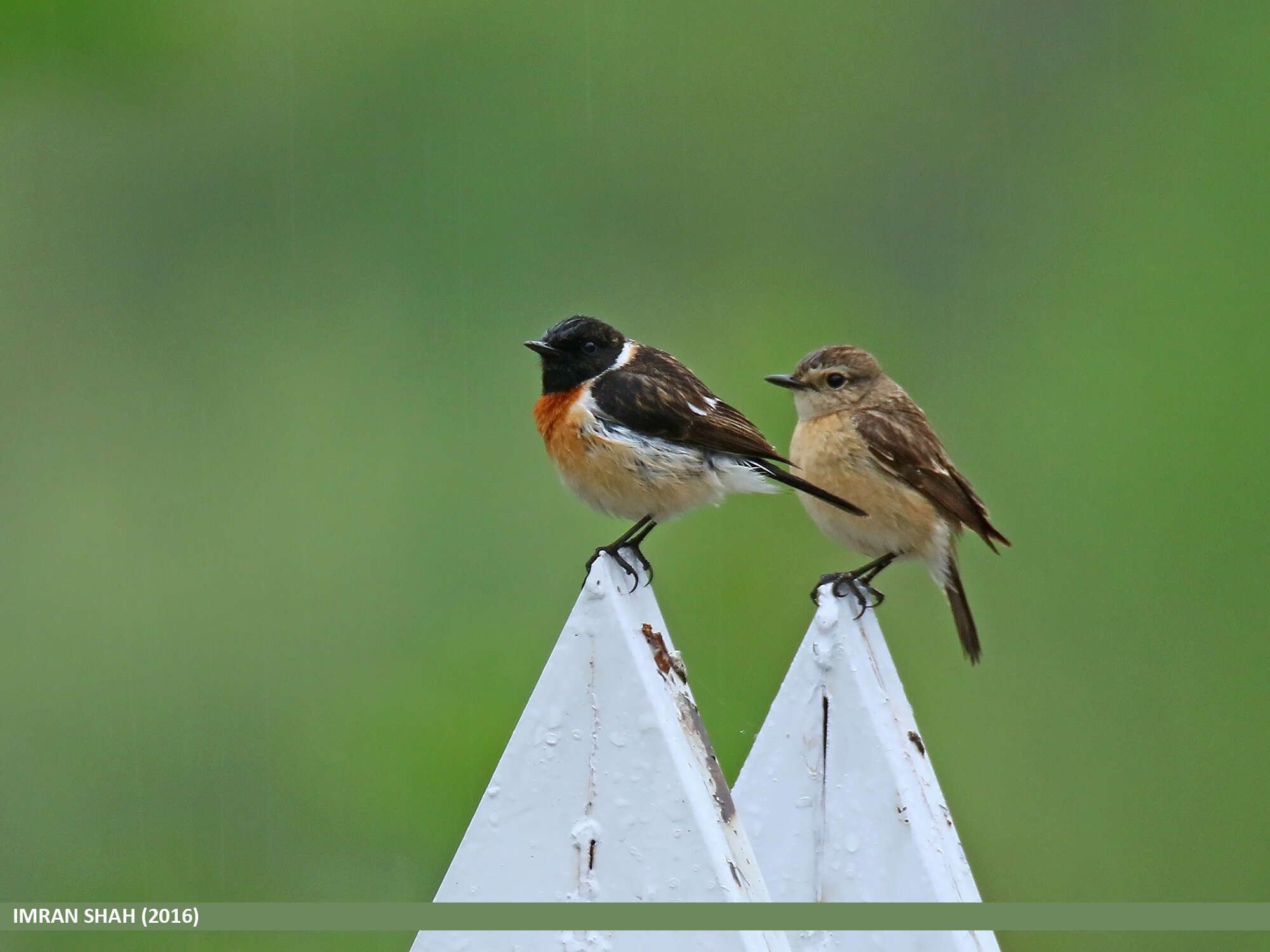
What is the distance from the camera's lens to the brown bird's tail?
5.44 m

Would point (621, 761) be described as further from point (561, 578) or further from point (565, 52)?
point (565, 52)

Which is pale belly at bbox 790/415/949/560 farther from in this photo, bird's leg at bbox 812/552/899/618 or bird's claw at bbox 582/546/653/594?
bird's claw at bbox 582/546/653/594

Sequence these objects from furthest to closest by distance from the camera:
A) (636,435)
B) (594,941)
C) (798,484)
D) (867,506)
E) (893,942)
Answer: (867,506) → (636,435) → (798,484) → (893,942) → (594,941)

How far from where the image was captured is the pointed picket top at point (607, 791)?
2.64 m

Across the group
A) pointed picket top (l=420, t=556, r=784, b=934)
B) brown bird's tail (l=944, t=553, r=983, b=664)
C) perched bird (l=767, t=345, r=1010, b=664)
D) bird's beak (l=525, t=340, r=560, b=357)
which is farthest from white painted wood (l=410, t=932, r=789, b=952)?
brown bird's tail (l=944, t=553, r=983, b=664)

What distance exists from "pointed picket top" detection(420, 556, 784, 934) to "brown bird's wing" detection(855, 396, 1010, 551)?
8.29 feet

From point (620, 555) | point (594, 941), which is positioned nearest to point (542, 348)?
point (620, 555)

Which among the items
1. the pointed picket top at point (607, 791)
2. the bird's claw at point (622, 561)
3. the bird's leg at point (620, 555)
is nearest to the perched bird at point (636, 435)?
the bird's leg at point (620, 555)

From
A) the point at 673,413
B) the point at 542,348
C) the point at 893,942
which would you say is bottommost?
the point at 893,942

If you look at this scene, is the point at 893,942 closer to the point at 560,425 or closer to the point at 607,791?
the point at 607,791

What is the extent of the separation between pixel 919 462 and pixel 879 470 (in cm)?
13

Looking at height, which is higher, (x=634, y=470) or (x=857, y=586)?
(x=634, y=470)

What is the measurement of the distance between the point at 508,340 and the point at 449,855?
3.43 m

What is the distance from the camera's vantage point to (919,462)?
525 cm
